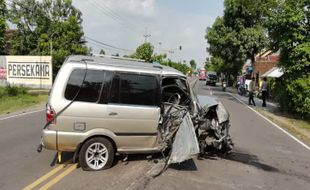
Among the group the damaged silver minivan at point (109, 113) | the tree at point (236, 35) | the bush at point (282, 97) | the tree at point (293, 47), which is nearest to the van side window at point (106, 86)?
the damaged silver minivan at point (109, 113)

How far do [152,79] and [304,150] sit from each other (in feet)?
18.7

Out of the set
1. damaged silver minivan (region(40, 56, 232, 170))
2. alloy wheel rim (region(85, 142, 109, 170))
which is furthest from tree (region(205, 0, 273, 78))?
alloy wheel rim (region(85, 142, 109, 170))

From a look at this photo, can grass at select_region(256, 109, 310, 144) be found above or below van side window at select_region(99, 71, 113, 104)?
below

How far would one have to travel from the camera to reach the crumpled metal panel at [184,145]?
7.18m

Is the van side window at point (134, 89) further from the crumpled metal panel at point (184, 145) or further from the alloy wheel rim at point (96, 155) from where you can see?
the alloy wheel rim at point (96, 155)

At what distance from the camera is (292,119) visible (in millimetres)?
18328

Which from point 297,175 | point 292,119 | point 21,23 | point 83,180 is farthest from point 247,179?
point 21,23

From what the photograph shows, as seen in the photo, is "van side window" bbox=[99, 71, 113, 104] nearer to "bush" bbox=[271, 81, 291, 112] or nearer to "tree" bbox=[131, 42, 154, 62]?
"bush" bbox=[271, 81, 291, 112]

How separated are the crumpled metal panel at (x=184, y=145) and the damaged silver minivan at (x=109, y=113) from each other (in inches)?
1.1

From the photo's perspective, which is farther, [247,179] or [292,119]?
[292,119]

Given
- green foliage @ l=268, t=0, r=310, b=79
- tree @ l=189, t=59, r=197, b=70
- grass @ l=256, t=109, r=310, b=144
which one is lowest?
grass @ l=256, t=109, r=310, b=144

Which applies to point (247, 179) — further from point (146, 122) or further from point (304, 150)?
point (304, 150)

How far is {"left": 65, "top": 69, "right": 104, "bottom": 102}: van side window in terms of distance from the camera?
697cm

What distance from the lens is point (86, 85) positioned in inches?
278
